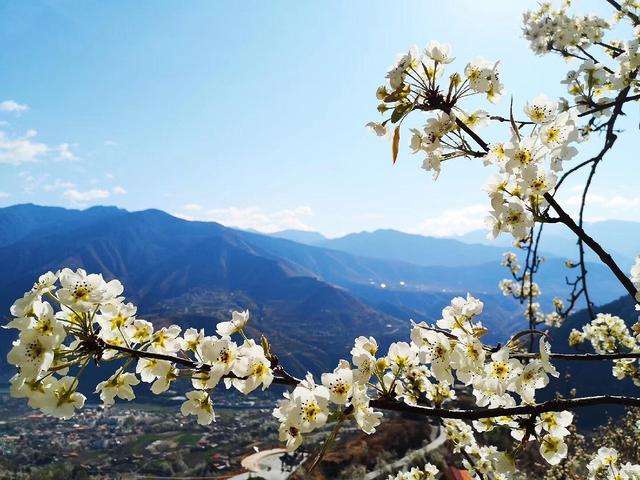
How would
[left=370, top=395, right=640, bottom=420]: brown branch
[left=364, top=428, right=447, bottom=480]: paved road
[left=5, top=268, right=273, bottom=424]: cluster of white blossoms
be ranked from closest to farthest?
[left=370, top=395, right=640, bottom=420]: brown branch, [left=5, top=268, right=273, bottom=424]: cluster of white blossoms, [left=364, top=428, right=447, bottom=480]: paved road

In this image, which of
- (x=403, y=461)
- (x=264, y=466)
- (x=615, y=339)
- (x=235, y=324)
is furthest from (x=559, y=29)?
(x=264, y=466)

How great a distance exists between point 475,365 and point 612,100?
333cm

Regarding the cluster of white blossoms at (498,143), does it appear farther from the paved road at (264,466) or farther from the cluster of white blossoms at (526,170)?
the paved road at (264,466)

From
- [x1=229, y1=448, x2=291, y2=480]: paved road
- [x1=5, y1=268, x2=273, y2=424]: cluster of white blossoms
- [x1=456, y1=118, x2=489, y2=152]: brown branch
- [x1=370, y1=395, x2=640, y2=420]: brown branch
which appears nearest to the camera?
[x1=370, y1=395, x2=640, y2=420]: brown branch

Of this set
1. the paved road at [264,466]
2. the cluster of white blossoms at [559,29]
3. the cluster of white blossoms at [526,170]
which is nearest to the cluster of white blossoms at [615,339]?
the cluster of white blossoms at [559,29]

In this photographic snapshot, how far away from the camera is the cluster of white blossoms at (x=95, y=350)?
88.0 inches

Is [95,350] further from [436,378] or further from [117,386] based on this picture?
[436,378]

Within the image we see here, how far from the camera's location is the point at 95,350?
2295mm

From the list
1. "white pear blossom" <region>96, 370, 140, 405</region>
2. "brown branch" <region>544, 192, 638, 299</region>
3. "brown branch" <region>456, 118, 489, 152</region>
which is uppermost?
"brown branch" <region>456, 118, 489, 152</region>

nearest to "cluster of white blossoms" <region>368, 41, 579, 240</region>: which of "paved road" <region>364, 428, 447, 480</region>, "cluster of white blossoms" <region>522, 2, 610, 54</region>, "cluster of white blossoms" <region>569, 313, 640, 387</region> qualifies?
"cluster of white blossoms" <region>522, 2, 610, 54</region>

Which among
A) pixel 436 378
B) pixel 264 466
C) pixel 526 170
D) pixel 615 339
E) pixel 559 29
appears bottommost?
pixel 264 466

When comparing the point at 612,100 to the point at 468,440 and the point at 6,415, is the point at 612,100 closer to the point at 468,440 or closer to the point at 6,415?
the point at 468,440

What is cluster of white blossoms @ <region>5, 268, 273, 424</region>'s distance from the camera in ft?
7.33

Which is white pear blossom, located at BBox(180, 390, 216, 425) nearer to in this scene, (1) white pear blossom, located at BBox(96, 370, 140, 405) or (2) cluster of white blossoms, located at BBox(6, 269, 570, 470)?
(2) cluster of white blossoms, located at BBox(6, 269, 570, 470)
